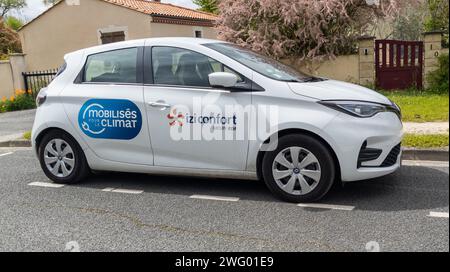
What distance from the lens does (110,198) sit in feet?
16.8

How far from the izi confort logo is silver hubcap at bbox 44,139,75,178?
1.38 feet

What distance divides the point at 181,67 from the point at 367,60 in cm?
872

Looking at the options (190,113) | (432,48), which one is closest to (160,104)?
(190,113)

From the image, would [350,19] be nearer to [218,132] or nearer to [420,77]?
[420,77]

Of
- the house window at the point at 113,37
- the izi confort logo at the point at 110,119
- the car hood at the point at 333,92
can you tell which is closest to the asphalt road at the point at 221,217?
the izi confort logo at the point at 110,119

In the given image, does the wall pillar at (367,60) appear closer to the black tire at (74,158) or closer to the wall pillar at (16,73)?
the black tire at (74,158)

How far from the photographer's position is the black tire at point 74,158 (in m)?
5.50

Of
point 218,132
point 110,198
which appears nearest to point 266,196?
point 218,132

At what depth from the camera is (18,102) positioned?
15711 mm

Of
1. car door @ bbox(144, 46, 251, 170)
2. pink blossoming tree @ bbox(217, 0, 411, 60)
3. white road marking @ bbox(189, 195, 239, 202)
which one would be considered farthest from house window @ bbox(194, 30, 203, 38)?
white road marking @ bbox(189, 195, 239, 202)

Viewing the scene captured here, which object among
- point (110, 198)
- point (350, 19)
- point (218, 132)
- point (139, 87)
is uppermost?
point (350, 19)

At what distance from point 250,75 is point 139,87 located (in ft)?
4.21

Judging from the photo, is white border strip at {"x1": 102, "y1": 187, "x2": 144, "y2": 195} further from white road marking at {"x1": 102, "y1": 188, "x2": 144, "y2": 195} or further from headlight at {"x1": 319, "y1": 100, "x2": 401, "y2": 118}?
headlight at {"x1": 319, "y1": 100, "x2": 401, "y2": 118}

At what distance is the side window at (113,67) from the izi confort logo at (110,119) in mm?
303
